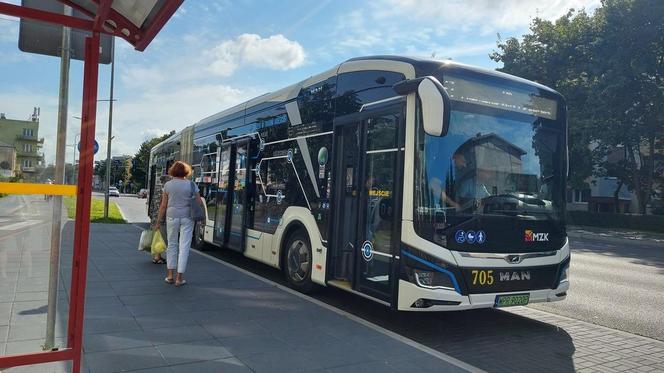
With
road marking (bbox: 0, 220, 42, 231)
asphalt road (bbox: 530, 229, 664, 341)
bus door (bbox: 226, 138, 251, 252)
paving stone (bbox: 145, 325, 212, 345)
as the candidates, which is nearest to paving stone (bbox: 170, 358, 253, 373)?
paving stone (bbox: 145, 325, 212, 345)

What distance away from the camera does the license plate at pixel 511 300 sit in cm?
584

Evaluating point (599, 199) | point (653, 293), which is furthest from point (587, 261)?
point (599, 199)

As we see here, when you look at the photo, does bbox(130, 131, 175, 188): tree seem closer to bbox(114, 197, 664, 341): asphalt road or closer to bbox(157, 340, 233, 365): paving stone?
bbox(114, 197, 664, 341): asphalt road

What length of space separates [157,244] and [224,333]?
4.73 meters

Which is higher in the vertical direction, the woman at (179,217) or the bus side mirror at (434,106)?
the bus side mirror at (434,106)

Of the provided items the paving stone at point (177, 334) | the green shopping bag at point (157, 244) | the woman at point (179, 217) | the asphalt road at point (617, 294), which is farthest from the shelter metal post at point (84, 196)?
the asphalt road at point (617, 294)

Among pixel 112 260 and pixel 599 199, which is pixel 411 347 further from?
pixel 599 199

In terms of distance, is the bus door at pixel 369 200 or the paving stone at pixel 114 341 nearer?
the paving stone at pixel 114 341

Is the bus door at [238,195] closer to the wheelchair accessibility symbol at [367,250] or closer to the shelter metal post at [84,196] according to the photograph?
the wheelchair accessibility symbol at [367,250]

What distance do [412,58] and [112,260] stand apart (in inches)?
278

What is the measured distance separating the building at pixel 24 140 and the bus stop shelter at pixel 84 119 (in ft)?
0.81

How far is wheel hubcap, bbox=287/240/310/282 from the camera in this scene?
7.79 m

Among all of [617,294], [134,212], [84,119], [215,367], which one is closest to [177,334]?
[215,367]

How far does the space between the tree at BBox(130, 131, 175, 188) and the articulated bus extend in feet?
276
